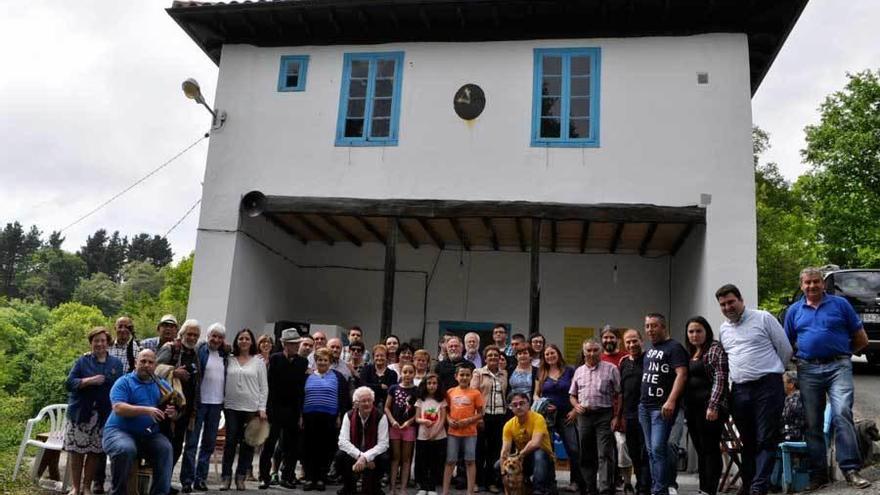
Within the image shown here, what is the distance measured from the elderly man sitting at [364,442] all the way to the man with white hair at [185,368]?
1.46 metres

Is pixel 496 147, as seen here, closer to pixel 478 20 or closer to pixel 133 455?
pixel 478 20

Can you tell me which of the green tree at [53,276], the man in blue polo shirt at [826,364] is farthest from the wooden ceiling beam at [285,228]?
the green tree at [53,276]

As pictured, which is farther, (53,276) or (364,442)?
(53,276)

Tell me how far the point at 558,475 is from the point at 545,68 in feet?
18.9

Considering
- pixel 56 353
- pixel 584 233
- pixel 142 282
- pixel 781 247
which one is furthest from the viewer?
pixel 142 282

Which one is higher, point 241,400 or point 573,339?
point 573,339

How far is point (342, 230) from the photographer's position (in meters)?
12.0

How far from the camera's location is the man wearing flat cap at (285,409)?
678cm

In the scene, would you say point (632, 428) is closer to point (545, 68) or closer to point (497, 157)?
point (497, 157)

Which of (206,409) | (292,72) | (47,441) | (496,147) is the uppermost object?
(292,72)

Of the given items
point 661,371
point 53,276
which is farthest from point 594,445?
point 53,276

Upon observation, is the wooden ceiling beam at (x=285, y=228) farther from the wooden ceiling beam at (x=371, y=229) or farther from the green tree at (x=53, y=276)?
the green tree at (x=53, y=276)

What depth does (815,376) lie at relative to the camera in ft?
17.7

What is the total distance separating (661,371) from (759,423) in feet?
2.71
